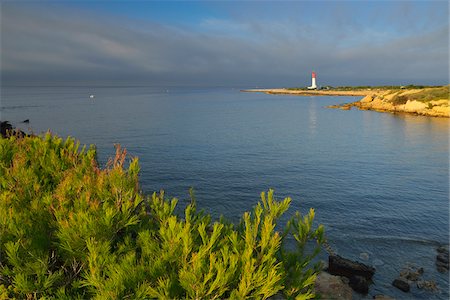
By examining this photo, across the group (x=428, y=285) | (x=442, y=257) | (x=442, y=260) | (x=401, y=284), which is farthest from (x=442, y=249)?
(x=401, y=284)

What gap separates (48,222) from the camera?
25.1ft

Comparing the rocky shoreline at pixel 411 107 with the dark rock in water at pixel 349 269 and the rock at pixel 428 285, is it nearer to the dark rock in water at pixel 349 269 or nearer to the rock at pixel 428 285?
the rock at pixel 428 285

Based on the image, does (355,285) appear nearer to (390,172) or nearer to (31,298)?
(31,298)

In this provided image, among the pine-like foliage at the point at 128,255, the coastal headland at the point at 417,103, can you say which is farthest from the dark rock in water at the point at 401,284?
the coastal headland at the point at 417,103

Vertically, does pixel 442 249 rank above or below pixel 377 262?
above

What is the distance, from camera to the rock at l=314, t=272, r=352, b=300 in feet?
45.5

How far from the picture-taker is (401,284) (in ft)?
50.5

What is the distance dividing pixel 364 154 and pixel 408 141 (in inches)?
518

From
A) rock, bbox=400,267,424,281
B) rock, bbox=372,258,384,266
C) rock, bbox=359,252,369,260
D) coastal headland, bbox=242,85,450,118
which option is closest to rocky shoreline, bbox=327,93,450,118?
coastal headland, bbox=242,85,450,118

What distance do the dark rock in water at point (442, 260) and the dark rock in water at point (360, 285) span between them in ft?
15.8

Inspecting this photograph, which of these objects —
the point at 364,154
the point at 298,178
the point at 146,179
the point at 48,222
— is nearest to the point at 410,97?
the point at 364,154

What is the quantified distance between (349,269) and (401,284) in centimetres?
231

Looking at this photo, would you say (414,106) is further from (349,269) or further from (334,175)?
(349,269)

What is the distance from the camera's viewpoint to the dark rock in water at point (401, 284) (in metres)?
15.2
